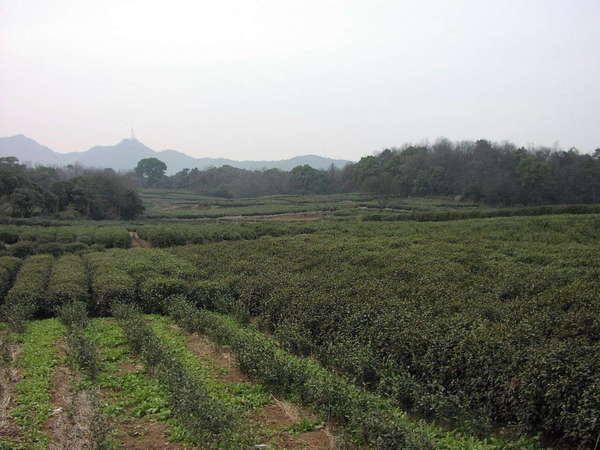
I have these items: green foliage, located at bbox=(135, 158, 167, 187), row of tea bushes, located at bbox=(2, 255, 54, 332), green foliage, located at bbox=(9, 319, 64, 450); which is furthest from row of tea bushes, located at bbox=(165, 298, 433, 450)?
green foliage, located at bbox=(135, 158, 167, 187)

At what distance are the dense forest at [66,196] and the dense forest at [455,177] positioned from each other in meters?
36.2

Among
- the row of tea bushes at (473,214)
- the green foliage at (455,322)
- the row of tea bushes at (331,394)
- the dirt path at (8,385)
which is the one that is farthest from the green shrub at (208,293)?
the row of tea bushes at (473,214)

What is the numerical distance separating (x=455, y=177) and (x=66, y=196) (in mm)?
54403

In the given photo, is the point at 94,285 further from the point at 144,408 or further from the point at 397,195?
the point at 397,195

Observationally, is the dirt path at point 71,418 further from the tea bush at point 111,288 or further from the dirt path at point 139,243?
the dirt path at point 139,243

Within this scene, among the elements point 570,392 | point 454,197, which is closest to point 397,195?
point 454,197

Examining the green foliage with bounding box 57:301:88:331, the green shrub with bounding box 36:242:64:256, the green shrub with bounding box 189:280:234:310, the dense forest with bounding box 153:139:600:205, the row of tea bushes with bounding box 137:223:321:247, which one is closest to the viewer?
the green foliage with bounding box 57:301:88:331

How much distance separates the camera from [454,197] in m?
62.7

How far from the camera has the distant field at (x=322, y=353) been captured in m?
5.88

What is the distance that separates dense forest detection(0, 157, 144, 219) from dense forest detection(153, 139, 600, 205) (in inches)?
1427

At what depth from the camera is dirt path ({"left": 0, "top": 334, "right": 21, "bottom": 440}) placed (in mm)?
5988

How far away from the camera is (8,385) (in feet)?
24.9

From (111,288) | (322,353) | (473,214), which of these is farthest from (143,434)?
(473,214)

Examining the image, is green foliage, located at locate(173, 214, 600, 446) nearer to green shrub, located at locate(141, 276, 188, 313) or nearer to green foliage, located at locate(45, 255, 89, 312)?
green shrub, located at locate(141, 276, 188, 313)
